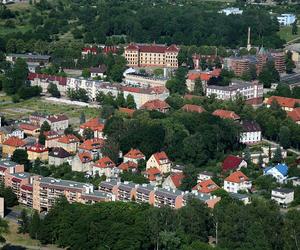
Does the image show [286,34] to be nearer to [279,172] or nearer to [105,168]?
[279,172]

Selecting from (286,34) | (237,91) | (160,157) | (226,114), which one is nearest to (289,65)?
(237,91)

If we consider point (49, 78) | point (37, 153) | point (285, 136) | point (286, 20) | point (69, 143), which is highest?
point (286, 20)

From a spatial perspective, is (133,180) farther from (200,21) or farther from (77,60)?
(200,21)

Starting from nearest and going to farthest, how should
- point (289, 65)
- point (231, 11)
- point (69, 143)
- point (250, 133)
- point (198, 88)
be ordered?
1. point (69, 143)
2. point (250, 133)
3. point (198, 88)
4. point (289, 65)
5. point (231, 11)

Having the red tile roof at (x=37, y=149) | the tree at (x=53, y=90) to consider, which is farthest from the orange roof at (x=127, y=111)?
the red tile roof at (x=37, y=149)

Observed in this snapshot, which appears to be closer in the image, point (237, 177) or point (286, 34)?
point (237, 177)

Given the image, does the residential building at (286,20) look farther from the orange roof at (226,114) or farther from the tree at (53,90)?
the orange roof at (226,114)

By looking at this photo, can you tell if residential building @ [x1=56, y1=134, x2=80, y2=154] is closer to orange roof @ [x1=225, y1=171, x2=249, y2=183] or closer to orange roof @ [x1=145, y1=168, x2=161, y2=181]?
orange roof @ [x1=145, y1=168, x2=161, y2=181]

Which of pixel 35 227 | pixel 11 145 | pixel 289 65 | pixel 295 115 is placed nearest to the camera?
pixel 35 227
